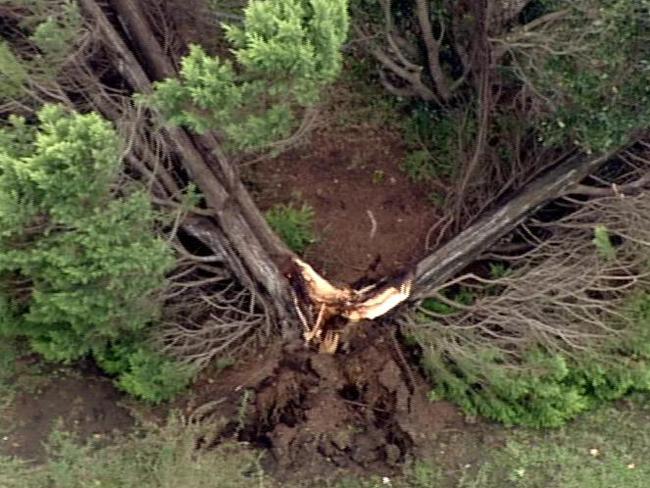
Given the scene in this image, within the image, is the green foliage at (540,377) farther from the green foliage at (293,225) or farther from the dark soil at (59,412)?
the dark soil at (59,412)

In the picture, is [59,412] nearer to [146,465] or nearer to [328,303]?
[146,465]

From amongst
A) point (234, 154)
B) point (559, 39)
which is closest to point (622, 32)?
point (559, 39)

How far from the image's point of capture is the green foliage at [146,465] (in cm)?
655

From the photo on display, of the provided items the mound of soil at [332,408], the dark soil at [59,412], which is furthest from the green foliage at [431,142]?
the dark soil at [59,412]

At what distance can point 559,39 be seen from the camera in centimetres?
657

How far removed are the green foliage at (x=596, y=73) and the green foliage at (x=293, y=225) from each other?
2.28 meters

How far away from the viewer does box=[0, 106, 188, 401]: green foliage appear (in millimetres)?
5594

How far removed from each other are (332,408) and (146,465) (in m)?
1.40

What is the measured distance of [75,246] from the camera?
605 centimetres

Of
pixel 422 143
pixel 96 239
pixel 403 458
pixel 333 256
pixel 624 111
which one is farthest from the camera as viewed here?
pixel 422 143

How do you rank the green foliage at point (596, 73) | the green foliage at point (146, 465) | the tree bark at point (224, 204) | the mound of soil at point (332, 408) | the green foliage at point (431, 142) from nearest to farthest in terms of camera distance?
the green foliage at point (596, 73), the green foliage at point (146, 465), the tree bark at point (224, 204), the mound of soil at point (332, 408), the green foliage at point (431, 142)

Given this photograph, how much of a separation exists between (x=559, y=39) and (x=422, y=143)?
2.48m

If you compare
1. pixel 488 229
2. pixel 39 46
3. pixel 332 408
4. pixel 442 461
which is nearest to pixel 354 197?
pixel 488 229

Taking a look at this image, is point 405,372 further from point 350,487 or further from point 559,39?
point 559,39
